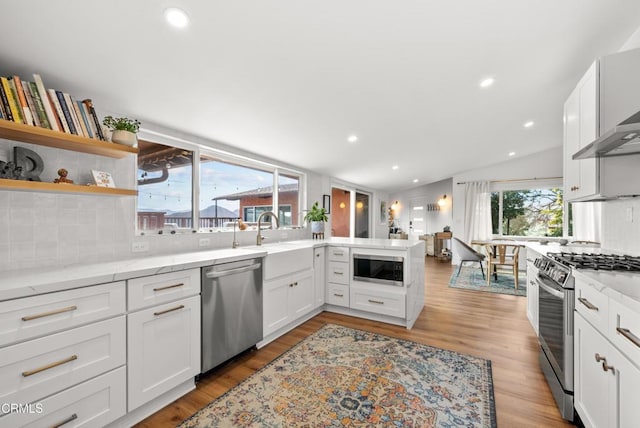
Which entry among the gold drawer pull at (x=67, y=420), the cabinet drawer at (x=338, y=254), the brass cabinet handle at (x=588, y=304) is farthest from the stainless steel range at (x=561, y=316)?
the gold drawer pull at (x=67, y=420)

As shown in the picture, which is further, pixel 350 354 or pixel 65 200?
pixel 350 354

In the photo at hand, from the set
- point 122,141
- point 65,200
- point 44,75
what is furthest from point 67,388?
point 44,75

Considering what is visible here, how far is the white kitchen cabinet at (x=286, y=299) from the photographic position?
8.37ft

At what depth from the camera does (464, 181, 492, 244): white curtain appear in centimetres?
670

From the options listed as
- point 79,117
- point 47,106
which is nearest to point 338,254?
point 79,117

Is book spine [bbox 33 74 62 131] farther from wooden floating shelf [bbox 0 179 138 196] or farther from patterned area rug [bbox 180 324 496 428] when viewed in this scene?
patterned area rug [bbox 180 324 496 428]

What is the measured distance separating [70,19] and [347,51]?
4.93 feet

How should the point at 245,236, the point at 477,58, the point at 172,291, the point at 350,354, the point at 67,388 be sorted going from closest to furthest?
the point at 67,388
the point at 172,291
the point at 477,58
the point at 350,354
the point at 245,236

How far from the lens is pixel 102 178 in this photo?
1.89m

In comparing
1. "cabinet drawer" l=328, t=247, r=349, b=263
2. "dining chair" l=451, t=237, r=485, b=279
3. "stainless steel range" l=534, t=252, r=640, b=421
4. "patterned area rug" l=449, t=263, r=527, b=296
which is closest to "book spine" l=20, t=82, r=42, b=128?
"cabinet drawer" l=328, t=247, r=349, b=263

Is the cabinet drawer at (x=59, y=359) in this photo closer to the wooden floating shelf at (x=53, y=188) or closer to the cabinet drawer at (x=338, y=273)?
the wooden floating shelf at (x=53, y=188)

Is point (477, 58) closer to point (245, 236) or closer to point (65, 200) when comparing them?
point (245, 236)

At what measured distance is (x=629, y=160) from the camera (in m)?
1.84

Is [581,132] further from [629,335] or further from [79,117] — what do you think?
[79,117]
